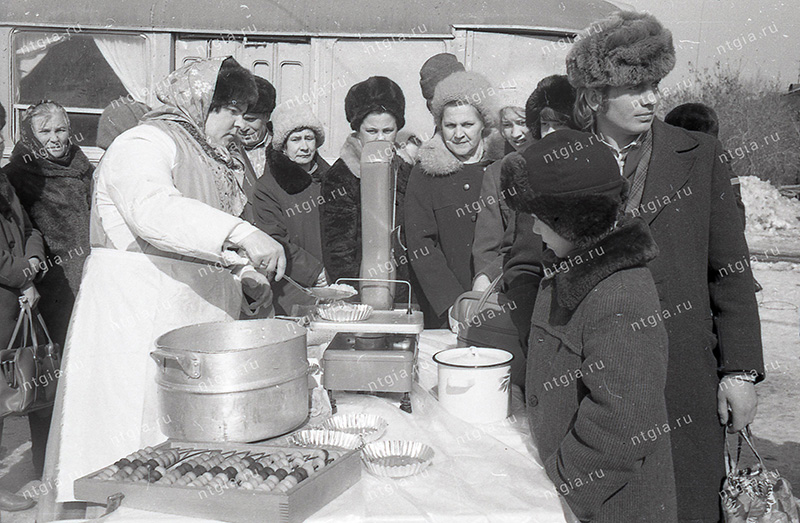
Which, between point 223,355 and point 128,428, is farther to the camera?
point 128,428

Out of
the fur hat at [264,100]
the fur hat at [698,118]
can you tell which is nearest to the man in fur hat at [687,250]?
the fur hat at [698,118]

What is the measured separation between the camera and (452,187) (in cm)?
341

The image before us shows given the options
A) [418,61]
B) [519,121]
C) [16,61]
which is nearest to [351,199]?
[519,121]

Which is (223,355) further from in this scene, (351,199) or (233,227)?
(351,199)

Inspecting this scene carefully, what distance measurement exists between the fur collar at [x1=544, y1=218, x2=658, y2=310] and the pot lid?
37cm

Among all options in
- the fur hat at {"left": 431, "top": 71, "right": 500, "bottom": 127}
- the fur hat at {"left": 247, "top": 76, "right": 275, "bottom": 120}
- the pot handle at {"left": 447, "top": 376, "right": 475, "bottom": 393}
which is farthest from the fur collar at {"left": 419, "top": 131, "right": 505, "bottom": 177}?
the pot handle at {"left": 447, "top": 376, "right": 475, "bottom": 393}

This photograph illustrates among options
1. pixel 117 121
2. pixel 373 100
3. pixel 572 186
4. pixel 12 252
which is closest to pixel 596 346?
pixel 572 186

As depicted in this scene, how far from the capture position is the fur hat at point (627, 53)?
1857 mm

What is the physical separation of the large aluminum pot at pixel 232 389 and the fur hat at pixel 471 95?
2.14 meters

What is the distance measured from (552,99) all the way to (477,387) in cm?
132

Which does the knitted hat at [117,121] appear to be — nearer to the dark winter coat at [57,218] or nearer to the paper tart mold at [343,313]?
the dark winter coat at [57,218]

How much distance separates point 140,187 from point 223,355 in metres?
0.64

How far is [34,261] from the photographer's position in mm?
3416

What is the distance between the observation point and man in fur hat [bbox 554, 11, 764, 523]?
186cm
